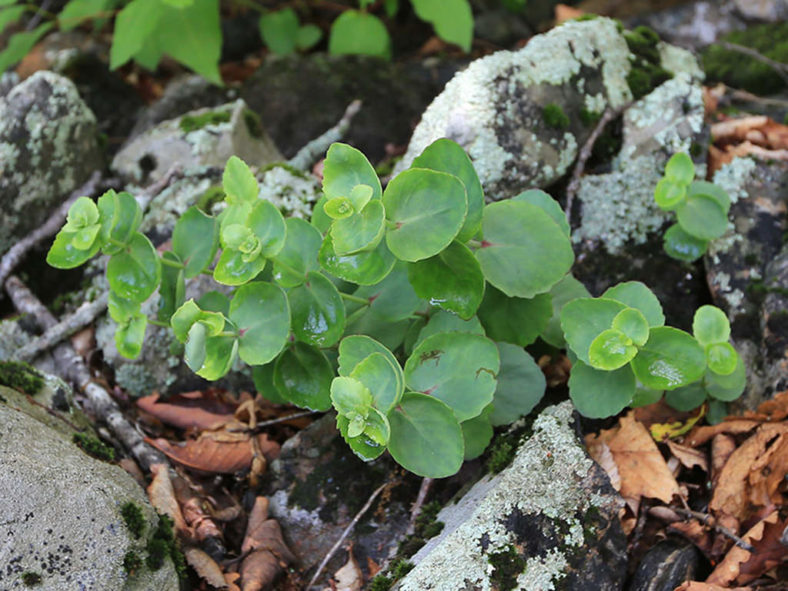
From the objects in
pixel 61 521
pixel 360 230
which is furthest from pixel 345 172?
pixel 61 521

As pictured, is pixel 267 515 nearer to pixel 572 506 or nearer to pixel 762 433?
pixel 572 506

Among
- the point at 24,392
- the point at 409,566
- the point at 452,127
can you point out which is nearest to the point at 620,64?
the point at 452,127

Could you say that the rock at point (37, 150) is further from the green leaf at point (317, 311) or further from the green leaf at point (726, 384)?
the green leaf at point (726, 384)

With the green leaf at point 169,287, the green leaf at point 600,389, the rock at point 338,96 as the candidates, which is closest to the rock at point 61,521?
the green leaf at point 169,287

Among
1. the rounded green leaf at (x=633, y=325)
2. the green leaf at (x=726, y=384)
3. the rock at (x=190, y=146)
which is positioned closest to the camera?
the rounded green leaf at (x=633, y=325)

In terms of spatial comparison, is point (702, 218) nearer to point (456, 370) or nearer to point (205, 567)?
point (456, 370)

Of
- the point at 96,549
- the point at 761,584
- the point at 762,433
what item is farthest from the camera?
the point at 762,433

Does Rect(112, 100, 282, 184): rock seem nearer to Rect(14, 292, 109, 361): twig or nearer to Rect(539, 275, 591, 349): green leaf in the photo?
Rect(14, 292, 109, 361): twig
